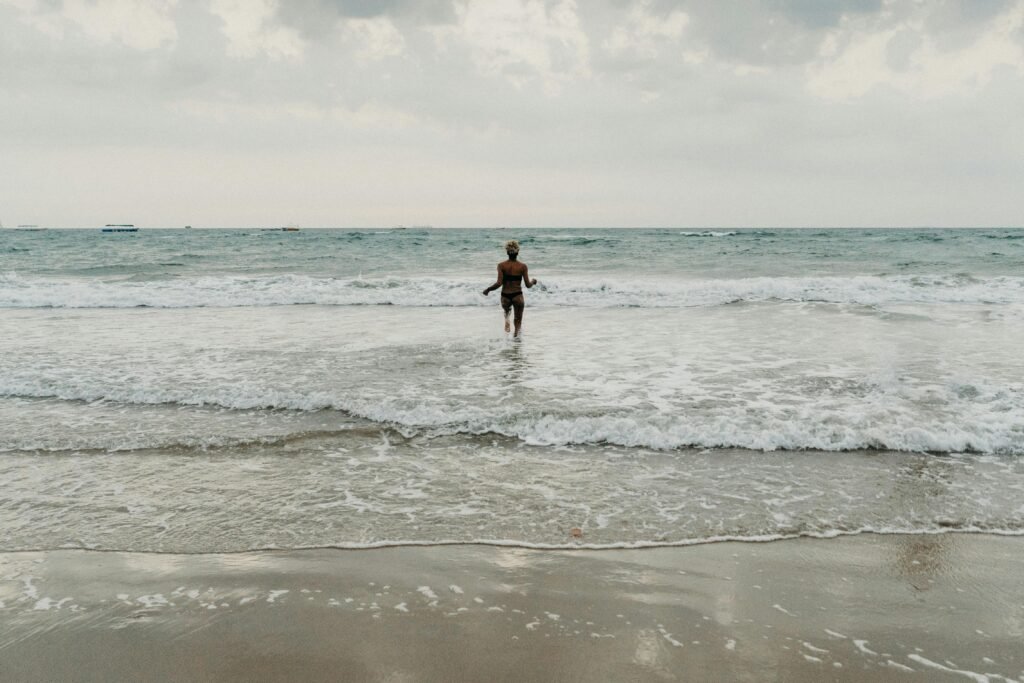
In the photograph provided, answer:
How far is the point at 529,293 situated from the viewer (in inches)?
742

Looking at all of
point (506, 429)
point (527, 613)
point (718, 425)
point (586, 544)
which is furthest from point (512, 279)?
point (527, 613)

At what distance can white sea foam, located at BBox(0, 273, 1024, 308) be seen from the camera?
17.6 m

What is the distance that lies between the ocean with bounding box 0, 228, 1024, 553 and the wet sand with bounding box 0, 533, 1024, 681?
0.84ft

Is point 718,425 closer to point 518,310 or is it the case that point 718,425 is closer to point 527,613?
point 527,613

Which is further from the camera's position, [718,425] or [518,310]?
[518,310]

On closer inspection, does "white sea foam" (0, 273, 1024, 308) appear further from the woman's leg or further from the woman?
the woman

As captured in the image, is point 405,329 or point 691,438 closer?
point 691,438

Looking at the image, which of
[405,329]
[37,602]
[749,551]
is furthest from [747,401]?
[405,329]

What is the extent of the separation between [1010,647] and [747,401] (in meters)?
4.19

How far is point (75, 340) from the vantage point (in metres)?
11.4

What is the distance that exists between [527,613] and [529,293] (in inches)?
632

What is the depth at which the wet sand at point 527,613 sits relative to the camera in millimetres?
2654

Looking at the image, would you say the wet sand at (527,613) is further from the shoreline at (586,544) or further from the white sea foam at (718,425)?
the white sea foam at (718,425)

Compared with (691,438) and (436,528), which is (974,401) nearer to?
(691,438)
